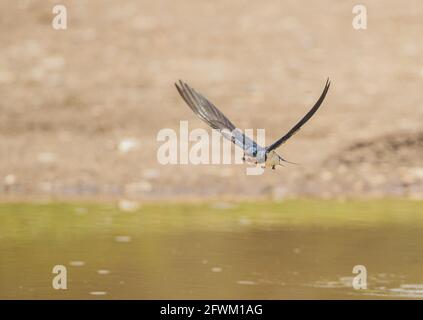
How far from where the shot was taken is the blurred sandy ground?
1092 centimetres

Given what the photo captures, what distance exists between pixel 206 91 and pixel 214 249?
15.7 feet

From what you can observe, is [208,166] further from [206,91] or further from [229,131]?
[229,131]

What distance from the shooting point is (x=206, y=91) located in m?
12.8

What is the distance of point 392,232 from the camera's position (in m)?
8.70

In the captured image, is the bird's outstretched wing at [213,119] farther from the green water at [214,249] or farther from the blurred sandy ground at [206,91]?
the blurred sandy ground at [206,91]

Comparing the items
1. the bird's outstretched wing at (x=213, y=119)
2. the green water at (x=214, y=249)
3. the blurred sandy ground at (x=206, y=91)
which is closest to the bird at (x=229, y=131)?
the bird's outstretched wing at (x=213, y=119)

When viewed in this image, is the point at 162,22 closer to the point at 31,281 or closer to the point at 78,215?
the point at 78,215

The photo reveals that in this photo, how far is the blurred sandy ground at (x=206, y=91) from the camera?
10.9 metres

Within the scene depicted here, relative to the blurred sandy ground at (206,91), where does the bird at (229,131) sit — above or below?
below

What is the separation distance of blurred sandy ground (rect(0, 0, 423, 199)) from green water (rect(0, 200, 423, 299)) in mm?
918

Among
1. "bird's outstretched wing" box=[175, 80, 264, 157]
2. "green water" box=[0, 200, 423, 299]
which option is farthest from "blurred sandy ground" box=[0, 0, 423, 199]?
"bird's outstretched wing" box=[175, 80, 264, 157]

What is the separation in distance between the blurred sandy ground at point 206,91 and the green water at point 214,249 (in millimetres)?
918

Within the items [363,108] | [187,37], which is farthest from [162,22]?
[363,108]

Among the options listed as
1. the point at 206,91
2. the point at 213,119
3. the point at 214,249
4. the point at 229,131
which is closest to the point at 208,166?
the point at 206,91
